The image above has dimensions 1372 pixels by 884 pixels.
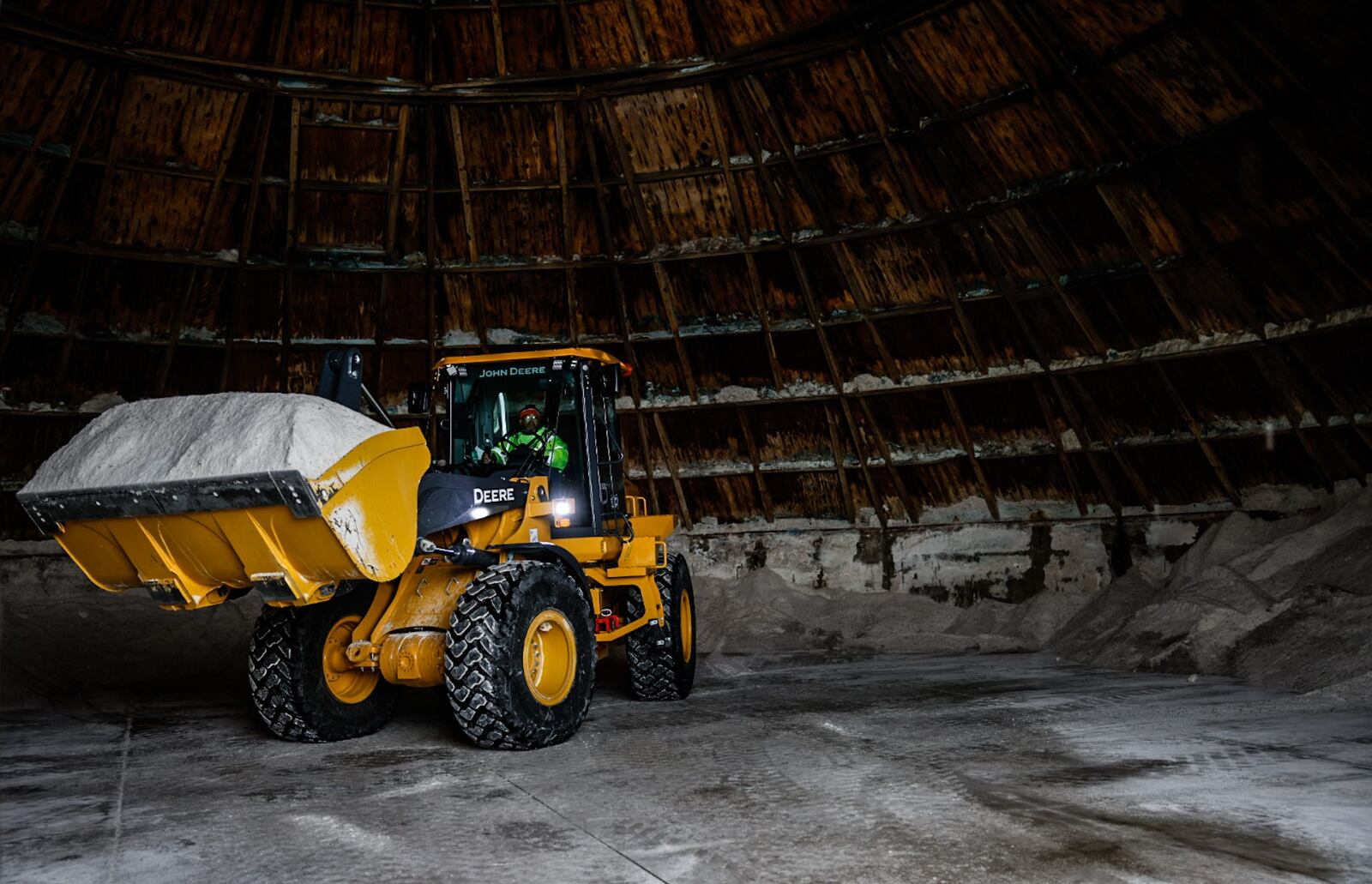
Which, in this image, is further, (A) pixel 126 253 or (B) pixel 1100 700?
(A) pixel 126 253

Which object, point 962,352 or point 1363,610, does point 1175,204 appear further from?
point 1363,610

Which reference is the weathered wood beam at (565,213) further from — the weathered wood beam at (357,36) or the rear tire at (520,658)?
the rear tire at (520,658)

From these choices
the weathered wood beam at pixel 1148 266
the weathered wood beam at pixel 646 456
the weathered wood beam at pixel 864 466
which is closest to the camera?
the weathered wood beam at pixel 1148 266

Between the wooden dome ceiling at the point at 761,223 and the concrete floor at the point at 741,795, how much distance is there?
502cm

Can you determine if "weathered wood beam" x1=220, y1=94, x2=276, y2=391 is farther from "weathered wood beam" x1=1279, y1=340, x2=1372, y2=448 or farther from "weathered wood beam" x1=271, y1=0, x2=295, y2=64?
"weathered wood beam" x1=1279, y1=340, x2=1372, y2=448

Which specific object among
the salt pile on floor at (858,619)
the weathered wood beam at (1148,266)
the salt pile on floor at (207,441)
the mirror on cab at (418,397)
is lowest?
the salt pile on floor at (858,619)

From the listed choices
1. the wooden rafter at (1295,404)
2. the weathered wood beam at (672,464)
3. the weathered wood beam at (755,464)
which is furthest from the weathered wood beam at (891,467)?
the wooden rafter at (1295,404)

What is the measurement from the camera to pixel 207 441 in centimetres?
520

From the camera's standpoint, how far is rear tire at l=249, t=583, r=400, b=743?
6.48 m

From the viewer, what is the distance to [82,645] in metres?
11.7

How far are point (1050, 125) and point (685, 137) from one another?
13.5 ft

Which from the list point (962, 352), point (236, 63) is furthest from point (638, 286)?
point (236, 63)

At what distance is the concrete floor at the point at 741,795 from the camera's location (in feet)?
12.8

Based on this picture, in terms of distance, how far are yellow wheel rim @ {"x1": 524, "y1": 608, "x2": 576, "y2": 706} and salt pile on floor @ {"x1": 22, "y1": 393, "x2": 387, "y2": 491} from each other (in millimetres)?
1722
